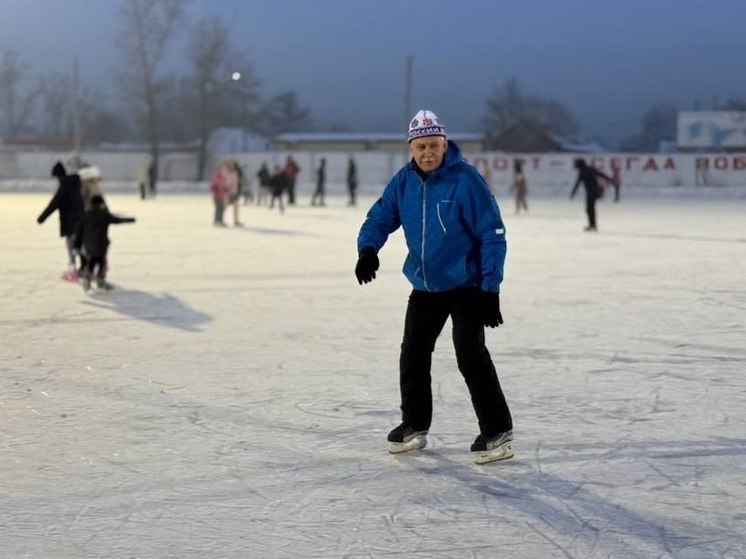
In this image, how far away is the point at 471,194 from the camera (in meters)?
3.90

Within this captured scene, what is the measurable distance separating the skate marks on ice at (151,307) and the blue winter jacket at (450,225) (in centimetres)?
377

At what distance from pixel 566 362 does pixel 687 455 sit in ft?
6.79

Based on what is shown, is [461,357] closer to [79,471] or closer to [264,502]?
[264,502]

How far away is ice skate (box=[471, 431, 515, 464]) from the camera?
402cm

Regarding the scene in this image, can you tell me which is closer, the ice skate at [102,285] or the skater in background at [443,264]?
the skater in background at [443,264]

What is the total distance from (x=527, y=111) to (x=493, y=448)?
101 m

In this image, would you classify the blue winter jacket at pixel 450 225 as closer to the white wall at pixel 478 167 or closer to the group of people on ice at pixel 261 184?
the group of people on ice at pixel 261 184

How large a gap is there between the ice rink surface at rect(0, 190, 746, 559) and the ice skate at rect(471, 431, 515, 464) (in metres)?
0.05

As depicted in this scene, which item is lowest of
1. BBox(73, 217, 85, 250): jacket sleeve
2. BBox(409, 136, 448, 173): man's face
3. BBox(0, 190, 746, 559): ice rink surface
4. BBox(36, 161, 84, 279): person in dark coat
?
BBox(0, 190, 746, 559): ice rink surface

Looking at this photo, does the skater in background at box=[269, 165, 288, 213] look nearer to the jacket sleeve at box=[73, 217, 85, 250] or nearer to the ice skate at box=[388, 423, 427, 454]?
the jacket sleeve at box=[73, 217, 85, 250]

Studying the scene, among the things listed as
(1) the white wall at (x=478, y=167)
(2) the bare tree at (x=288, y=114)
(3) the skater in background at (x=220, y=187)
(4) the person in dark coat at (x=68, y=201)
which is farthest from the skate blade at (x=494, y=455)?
(2) the bare tree at (x=288, y=114)

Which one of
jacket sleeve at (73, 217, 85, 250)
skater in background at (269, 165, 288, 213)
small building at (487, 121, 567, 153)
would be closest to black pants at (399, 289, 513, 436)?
jacket sleeve at (73, 217, 85, 250)

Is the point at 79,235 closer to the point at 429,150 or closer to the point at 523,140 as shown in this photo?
the point at 429,150

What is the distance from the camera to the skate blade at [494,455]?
4008 mm
